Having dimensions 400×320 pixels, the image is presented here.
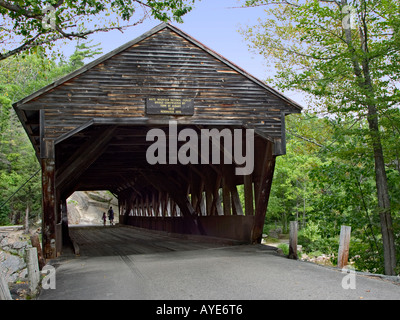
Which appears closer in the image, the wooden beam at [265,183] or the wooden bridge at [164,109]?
the wooden bridge at [164,109]

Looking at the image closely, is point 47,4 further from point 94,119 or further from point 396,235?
point 396,235

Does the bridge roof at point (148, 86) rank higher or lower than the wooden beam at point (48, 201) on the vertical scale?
higher

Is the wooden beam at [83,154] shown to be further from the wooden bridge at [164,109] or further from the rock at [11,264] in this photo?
the rock at [11,264]

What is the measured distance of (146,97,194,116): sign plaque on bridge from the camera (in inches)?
394

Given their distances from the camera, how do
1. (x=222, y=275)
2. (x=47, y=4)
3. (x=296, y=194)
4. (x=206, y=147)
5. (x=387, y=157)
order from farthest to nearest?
(x=296, y=194), (x=206, y=147), (x=387, y=157), (x=47, y=4), (x=222, y=275)

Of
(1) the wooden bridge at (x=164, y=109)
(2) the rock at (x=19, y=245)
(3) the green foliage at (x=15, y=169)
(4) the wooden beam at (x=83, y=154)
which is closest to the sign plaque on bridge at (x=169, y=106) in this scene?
(1) the wooden bridge at (x=164, y=109)

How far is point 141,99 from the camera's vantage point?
395 inches

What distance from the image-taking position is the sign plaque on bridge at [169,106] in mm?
10000

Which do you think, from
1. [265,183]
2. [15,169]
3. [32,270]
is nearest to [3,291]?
[32,270]

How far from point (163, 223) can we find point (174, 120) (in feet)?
40.1

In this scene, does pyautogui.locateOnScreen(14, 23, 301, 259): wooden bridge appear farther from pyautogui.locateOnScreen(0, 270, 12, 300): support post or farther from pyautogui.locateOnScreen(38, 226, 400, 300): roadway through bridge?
pyautogui.locateOnScreen(0, 270, 12, 300): support post

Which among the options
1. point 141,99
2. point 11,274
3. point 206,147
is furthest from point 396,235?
point 11,274

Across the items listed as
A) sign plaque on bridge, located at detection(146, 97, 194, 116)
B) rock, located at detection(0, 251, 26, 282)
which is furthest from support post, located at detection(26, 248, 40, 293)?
rock, located at detection(0, 251, 26, 282)

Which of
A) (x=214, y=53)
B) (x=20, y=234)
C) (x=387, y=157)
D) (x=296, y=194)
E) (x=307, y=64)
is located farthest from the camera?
(x=296, y=194)
